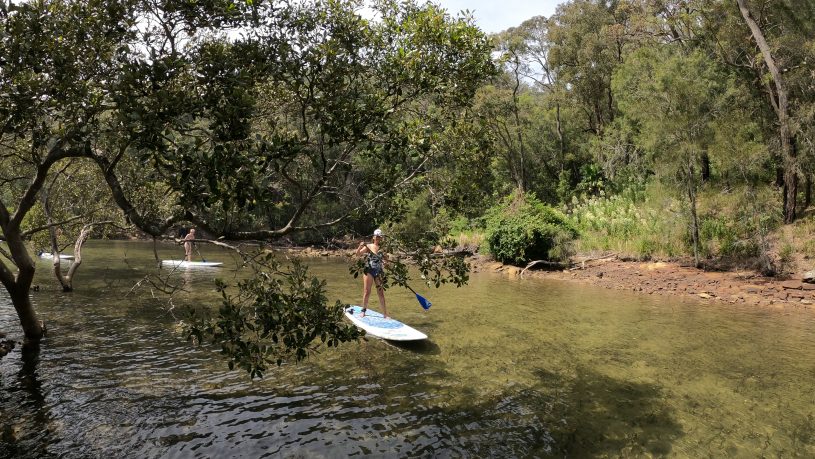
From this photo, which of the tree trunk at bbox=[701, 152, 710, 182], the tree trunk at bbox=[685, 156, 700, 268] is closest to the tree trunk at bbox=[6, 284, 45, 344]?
the tree trunk at bbox=[685, 156, 700, 268]

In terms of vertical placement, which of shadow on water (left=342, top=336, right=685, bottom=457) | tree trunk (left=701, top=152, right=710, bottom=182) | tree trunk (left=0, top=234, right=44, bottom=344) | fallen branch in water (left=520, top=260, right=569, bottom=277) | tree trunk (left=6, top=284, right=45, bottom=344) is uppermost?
tree trunk (left=701, top=152, right=710, bottom=182)

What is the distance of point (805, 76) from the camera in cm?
1994

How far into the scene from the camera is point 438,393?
8.15 m

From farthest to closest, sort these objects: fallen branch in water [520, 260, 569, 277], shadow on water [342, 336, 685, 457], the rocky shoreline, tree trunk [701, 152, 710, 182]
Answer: fallen branch in water [520, 260, 569, 277] < tree trunk [701, 152, 710, 182] < the rocky shoreline < shadow on water [342, 336, 685, 457]

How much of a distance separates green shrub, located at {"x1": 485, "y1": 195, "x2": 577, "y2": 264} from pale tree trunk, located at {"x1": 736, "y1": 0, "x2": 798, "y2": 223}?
29.2ft

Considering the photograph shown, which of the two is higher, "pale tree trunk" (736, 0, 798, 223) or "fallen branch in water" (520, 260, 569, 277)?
"pale tree trunk" (736, 0, 798, 223)

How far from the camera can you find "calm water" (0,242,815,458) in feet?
21.1

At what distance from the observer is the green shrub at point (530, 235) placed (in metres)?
24.3

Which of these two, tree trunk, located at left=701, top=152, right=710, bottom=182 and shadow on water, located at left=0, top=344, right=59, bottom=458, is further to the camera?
tree trunk, located at left=701, top=152, right=710, bottom=182

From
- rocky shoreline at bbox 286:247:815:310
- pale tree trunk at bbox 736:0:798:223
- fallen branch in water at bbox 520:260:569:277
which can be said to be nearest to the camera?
rocky shoreline at bbox 286:247:815:310

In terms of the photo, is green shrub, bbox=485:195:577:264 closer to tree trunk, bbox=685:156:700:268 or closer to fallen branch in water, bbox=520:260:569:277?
fallen branch in water, bbox=520:260:569:277

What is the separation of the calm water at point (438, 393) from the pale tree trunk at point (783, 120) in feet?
28.8

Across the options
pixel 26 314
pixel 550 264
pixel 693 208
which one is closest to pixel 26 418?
pixel 26 314

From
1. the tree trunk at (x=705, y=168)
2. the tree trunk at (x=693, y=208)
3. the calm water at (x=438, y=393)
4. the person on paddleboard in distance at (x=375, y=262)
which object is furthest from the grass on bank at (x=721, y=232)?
the person on paddleboard in distance at (x=375, y=262)
